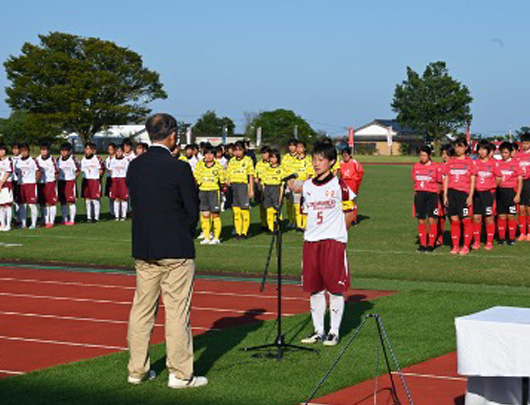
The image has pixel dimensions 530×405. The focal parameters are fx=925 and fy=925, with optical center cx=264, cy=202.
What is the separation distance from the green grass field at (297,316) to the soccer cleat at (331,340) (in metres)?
0.13

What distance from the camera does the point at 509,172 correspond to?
19.3m

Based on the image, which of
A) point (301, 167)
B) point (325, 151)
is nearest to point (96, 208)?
point (301, 167)

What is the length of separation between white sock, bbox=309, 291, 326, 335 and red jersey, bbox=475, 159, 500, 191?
9.22 metres

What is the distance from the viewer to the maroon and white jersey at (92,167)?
26.2 meters

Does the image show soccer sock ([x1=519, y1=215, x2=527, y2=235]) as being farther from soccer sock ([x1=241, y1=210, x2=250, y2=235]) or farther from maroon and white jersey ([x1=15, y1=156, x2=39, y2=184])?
maroon and white jersey ([x1=15, y1=156, x2=39, y2=184])

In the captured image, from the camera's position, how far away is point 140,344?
8086 millimetres

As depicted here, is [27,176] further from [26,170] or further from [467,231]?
[467,231]

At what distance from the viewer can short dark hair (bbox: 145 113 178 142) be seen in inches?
315

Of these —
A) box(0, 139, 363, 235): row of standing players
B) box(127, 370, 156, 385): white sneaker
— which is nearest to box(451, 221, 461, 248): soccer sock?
box(0, 139, 363, 235): row of standing players

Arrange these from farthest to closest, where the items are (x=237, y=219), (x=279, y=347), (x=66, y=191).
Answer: (x=66, y=191) < (x=237, y=219) < (x=279, y=347)

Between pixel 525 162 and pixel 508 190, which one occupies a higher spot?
pixel 525 162

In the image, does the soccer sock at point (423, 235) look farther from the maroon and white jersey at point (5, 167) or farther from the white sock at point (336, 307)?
the maroon and white jersey at point (5, 167)

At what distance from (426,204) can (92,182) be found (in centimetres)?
1122

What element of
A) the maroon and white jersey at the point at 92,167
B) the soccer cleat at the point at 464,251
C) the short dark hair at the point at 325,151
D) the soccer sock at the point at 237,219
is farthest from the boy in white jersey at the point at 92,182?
the short dark hair at the point at 325,151
